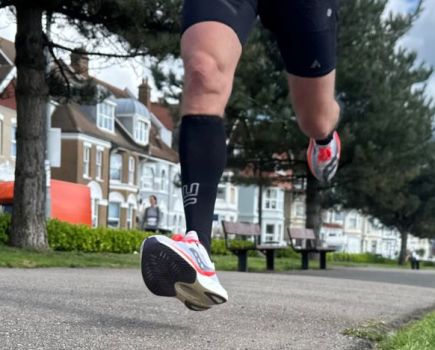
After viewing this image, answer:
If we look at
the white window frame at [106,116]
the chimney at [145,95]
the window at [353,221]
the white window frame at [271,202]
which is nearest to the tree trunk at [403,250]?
the white window frame at [106,116]

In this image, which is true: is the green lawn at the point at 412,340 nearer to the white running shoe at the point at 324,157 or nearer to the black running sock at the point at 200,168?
the white running shoe at the point at 324,157

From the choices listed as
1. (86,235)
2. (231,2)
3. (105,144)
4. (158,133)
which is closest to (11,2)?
(86,235)

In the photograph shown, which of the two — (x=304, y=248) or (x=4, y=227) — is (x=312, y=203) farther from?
(x=4, y=227)

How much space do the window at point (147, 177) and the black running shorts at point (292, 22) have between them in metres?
50.2

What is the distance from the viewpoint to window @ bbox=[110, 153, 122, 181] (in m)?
48.1

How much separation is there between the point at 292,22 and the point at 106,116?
45.7 meters

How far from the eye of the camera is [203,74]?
2.53 metres

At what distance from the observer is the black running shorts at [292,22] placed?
258cm

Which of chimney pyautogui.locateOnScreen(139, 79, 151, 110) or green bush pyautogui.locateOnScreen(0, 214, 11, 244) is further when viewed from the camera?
chimney pyautogui.locateOnScreen(139, 79, 151, 110)

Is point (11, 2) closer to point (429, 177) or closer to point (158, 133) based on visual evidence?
point (429, 177)

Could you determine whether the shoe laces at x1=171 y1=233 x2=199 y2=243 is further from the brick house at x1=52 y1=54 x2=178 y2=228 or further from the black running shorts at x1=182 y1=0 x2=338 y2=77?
the brick house at x1=52 y1=54 x2=178 y2=228

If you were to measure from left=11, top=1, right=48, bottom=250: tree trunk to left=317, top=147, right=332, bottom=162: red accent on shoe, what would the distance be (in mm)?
10509

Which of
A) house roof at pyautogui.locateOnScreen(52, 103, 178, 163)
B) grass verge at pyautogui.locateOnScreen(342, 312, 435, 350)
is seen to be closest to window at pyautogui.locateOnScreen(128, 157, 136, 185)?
house roof at pyautogui.locateOnScreen(52, 103, 178, 163)

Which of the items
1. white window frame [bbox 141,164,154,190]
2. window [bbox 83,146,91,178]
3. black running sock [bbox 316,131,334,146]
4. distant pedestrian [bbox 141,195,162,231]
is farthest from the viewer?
white window frame [bbox 141,164,154,190]
